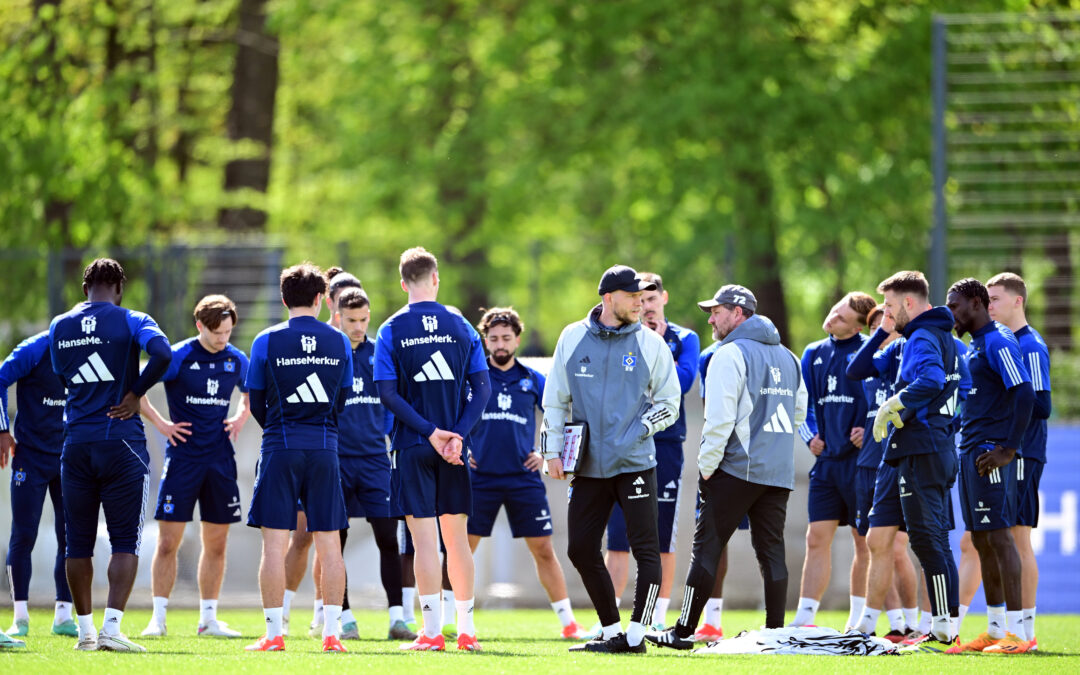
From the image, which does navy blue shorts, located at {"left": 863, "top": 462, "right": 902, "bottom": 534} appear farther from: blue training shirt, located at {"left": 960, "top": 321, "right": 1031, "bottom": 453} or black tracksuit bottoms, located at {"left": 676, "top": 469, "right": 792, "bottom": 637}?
black tracksuit bottoms, located at {"left": 676, "top": 469, "right": 792, "bottom": 637}

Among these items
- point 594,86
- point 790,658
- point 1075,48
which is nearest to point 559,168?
point 594,86

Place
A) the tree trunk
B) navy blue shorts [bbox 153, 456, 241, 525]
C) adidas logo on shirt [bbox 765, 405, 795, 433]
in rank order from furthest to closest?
1. the tree trunk
2. navy blue shorts [bbox 153, 456, 241, 525]
3. adidas logo on shirt [bbox 765, 405, 795, 433]

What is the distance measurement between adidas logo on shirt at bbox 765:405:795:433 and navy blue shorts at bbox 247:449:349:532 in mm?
2546

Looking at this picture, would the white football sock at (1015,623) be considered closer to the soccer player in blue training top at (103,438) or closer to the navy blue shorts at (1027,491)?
the navy blue shorts at (1027,491)

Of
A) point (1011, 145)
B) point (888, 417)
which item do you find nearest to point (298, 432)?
point (888, 417)

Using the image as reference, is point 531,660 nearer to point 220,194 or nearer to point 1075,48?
point 1075,48

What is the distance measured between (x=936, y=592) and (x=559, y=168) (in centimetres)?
1551

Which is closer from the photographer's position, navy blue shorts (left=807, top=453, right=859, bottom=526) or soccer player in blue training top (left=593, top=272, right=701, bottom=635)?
soccer player in blue training top (left=593, top=272, right=701, bottom=635)

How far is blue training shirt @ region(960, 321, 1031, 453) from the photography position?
9078 mm

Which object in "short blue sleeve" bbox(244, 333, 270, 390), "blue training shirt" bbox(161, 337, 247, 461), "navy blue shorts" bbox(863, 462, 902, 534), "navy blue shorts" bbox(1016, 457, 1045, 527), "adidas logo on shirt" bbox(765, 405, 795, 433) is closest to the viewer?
"short blue sleeve" bbox(244, 333, 270, 390)

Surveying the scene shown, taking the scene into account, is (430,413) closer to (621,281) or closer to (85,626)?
(621,281)

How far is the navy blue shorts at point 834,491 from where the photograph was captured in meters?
9.91

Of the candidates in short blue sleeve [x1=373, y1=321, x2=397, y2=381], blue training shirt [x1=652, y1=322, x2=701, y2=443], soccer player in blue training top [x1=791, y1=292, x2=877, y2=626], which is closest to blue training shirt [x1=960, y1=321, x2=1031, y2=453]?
soccer player in blue training top [x1=791, y1=292, x2=877, y2=626]

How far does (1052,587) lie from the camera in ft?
42.6
